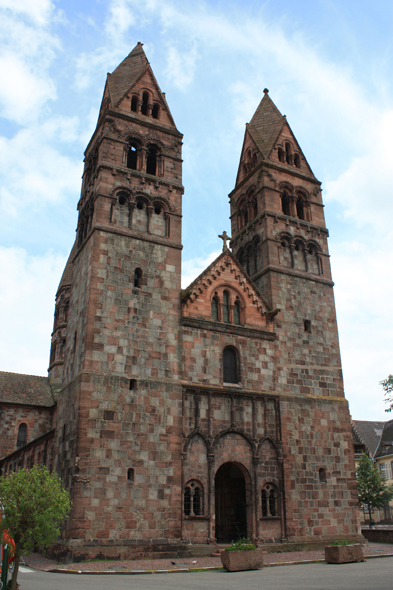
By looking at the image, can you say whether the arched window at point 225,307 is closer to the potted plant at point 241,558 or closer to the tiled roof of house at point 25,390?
the potted plant at point 241,558

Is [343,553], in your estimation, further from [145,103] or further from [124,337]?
[145,103]

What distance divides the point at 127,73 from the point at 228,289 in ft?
58.5

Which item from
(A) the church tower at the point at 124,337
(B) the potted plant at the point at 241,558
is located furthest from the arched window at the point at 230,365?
(B) the potted plant at the point at 241,558

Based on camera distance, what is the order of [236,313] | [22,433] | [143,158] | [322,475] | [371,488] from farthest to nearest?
[371,488] < [22,433] < [143,158] < [236,313] < [322,475]

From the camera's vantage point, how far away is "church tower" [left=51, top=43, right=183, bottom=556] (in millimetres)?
21891

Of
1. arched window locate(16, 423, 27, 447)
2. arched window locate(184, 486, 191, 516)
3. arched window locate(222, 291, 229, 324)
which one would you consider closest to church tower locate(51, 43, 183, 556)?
arched window locate(184, 486, 191, 516)

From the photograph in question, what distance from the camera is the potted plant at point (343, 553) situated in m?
19.3

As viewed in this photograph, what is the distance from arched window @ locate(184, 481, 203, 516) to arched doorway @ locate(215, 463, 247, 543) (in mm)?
2848

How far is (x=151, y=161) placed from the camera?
31.9 metres

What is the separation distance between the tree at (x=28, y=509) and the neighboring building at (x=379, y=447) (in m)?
46.0

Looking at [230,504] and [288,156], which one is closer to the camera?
[230,504]

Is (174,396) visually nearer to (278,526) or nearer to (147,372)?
(147,372)

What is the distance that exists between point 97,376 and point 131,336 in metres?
2.85

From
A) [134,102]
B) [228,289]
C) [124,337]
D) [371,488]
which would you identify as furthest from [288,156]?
[371,488]
